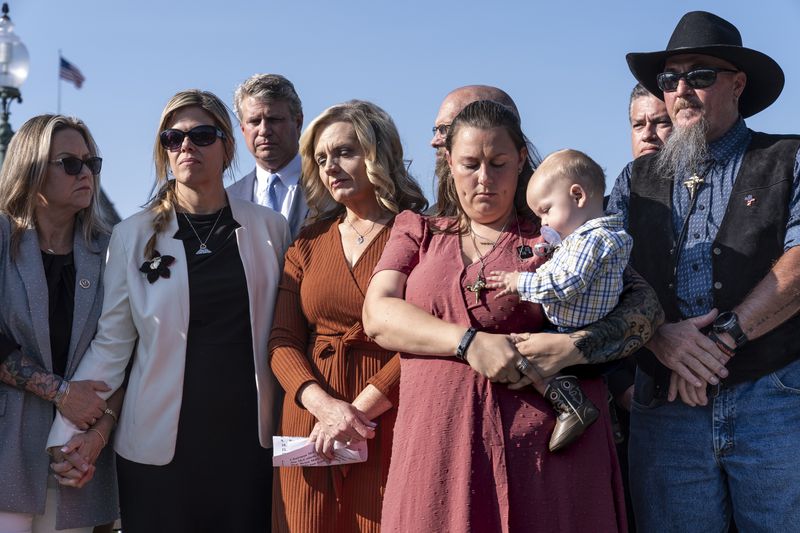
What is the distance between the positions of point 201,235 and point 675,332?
7.02 ft

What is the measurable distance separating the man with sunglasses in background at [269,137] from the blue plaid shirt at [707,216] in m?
2.79

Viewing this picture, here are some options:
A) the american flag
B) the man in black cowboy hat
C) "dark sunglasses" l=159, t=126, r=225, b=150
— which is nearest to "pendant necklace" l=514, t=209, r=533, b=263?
the man in black cowboy hat

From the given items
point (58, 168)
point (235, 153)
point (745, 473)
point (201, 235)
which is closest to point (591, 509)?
point (745, 473)

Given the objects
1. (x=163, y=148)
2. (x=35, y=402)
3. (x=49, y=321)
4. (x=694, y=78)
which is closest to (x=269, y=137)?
(x=163, y=148)

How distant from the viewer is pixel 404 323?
3465 millimetres

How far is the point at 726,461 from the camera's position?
364cm

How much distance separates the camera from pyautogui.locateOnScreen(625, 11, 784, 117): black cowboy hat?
392 centimetres

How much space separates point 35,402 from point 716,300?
2919 millimetres

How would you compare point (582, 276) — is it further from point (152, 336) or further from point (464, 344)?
point (152, 336)

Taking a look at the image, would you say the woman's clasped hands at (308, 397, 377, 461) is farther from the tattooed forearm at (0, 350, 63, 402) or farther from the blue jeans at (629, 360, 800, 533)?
the tattooed forearm at (0, 350, 63, 402)

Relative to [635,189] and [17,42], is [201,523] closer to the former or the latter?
[635,189]

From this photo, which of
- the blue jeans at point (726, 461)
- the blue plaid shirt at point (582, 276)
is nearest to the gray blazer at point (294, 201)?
the blue plaid shirt at point (582, 276)

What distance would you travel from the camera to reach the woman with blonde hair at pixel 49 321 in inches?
166

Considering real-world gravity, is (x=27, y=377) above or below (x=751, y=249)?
below
